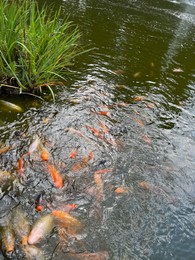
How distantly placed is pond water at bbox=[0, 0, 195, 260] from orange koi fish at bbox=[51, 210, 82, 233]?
0.22ft

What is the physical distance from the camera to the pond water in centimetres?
287

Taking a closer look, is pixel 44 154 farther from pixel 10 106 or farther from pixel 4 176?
pixel 10 106

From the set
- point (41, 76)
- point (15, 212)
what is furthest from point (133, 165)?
point (41, 76)

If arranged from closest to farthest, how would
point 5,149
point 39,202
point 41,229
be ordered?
point 41,229 → point 39,202 → point 5,149

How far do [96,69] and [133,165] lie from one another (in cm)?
293

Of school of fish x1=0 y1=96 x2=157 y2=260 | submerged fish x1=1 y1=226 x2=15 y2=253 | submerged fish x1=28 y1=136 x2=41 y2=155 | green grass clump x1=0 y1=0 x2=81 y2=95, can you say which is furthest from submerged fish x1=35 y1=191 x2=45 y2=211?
green grass clump x1=0 y1=0 x2=81 y2=95

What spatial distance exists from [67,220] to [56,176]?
2.01 ft

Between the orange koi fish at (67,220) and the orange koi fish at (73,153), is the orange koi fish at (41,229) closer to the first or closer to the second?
the orange koi fish at (67,220)

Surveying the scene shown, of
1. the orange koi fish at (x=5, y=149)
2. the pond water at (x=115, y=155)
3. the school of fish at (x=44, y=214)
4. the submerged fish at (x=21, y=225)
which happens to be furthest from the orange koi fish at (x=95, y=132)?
the submerged fish at (x=21, y=225)

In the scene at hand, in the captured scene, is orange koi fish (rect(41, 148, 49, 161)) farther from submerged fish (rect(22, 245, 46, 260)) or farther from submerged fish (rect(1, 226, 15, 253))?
submerged fish (rect(22, 245, 46, 260))

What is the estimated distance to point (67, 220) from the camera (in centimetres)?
290

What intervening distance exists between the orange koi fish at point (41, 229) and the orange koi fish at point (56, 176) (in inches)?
17.3

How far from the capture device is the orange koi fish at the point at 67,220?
284cm

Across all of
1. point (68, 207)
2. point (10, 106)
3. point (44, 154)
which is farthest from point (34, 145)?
point (68, 207)
